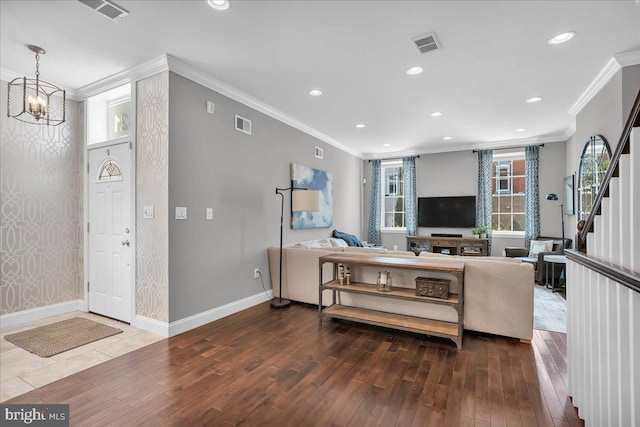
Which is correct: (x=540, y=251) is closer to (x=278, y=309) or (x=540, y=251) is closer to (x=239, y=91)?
(x=278, y=309)

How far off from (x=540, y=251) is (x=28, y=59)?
25.8 ft

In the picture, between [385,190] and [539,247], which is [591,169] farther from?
[385,190]

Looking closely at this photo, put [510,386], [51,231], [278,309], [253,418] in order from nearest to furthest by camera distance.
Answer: [253,418]
[510,386]
[51,231]
[278,309]

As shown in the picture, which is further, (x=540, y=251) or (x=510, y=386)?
(x=540, y=251)

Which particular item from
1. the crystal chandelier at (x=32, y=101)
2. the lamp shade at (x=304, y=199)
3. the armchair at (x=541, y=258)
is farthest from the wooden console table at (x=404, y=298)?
the armchair at (x=541, y=258)

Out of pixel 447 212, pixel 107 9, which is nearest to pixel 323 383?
pixel 107 9

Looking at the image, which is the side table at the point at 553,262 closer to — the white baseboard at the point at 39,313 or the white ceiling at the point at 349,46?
the white ceiling at the point at 349,46

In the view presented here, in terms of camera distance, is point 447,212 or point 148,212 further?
point 447,212

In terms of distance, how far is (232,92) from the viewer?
3.84 metres

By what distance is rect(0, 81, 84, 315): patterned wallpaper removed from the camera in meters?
3.33

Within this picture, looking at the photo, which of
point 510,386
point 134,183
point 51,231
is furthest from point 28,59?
point 510,386

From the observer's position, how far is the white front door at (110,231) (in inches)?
137

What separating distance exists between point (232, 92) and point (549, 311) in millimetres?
4943

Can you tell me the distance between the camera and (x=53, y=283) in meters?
3.74
